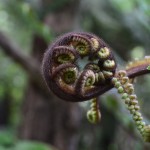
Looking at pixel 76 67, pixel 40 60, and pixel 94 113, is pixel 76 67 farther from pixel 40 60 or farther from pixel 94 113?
pixel 40 60

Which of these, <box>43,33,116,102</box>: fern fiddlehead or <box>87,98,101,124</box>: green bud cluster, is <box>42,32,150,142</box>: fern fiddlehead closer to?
<box>43,33,116,102</box>: fern fiddlehead

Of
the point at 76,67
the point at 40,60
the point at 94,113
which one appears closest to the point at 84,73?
the point at 76,67

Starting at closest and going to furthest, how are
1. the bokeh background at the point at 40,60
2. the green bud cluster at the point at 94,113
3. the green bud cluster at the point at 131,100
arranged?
the green bud cluster at the point at 131,100 < the green bud cluster at the point at 94,113 < the bokeh background at the point at 40,60

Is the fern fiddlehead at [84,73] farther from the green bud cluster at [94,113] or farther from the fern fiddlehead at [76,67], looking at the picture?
the green bud cluster at [94,113]

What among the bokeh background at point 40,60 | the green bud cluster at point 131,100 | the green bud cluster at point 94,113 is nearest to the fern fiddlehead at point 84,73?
the green bud cluster at point 131,100

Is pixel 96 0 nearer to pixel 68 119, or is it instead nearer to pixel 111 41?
pixel 111 41

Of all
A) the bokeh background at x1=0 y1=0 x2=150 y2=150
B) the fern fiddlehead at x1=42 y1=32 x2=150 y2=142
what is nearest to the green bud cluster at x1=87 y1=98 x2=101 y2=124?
the fern fiddlehead at x1=42 y1=32 x2=150 y2=142

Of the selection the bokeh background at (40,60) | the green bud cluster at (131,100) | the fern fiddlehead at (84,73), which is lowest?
the green bud cluster at (131,100)

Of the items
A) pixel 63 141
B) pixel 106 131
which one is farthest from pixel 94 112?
pixel 106 131
